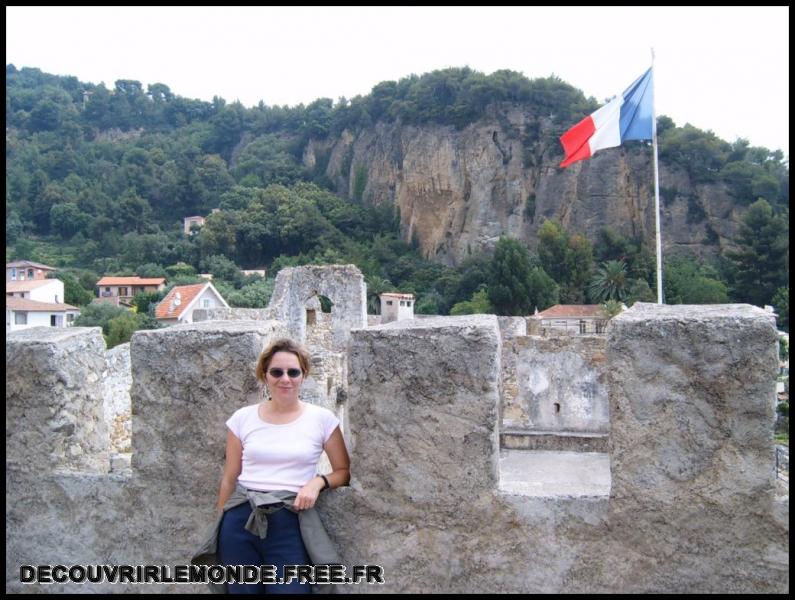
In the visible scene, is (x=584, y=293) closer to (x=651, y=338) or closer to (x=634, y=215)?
(x=634, y=215)

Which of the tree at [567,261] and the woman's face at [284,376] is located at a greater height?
the tree at [567,261]

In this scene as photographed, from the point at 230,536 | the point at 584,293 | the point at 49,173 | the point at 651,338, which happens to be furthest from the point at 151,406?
the point at 49,173

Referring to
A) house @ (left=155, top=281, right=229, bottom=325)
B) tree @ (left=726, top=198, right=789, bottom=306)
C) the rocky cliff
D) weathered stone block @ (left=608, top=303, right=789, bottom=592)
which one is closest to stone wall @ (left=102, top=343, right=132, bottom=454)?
weathered stone block @ (left=608, top=303, right=789, bottom=592)

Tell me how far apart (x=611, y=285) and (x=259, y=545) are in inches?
1940

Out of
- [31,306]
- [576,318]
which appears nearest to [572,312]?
[576,318]

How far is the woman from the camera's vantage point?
276cm

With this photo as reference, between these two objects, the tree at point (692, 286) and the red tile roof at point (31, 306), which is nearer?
the red tile roof at point (31, 306)

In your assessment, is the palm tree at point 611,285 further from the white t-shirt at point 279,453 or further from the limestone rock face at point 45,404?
the white t-shirt at point 279,453

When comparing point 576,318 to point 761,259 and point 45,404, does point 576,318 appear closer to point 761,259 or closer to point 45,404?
point 761,259

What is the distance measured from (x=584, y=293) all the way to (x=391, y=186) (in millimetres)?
32202

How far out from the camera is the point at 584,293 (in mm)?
51750

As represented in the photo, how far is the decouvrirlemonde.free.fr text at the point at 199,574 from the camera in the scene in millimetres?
2742

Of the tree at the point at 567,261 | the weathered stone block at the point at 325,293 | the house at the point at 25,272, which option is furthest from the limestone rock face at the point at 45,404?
the house at the point at 25,272

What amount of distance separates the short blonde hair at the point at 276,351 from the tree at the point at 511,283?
150ft
